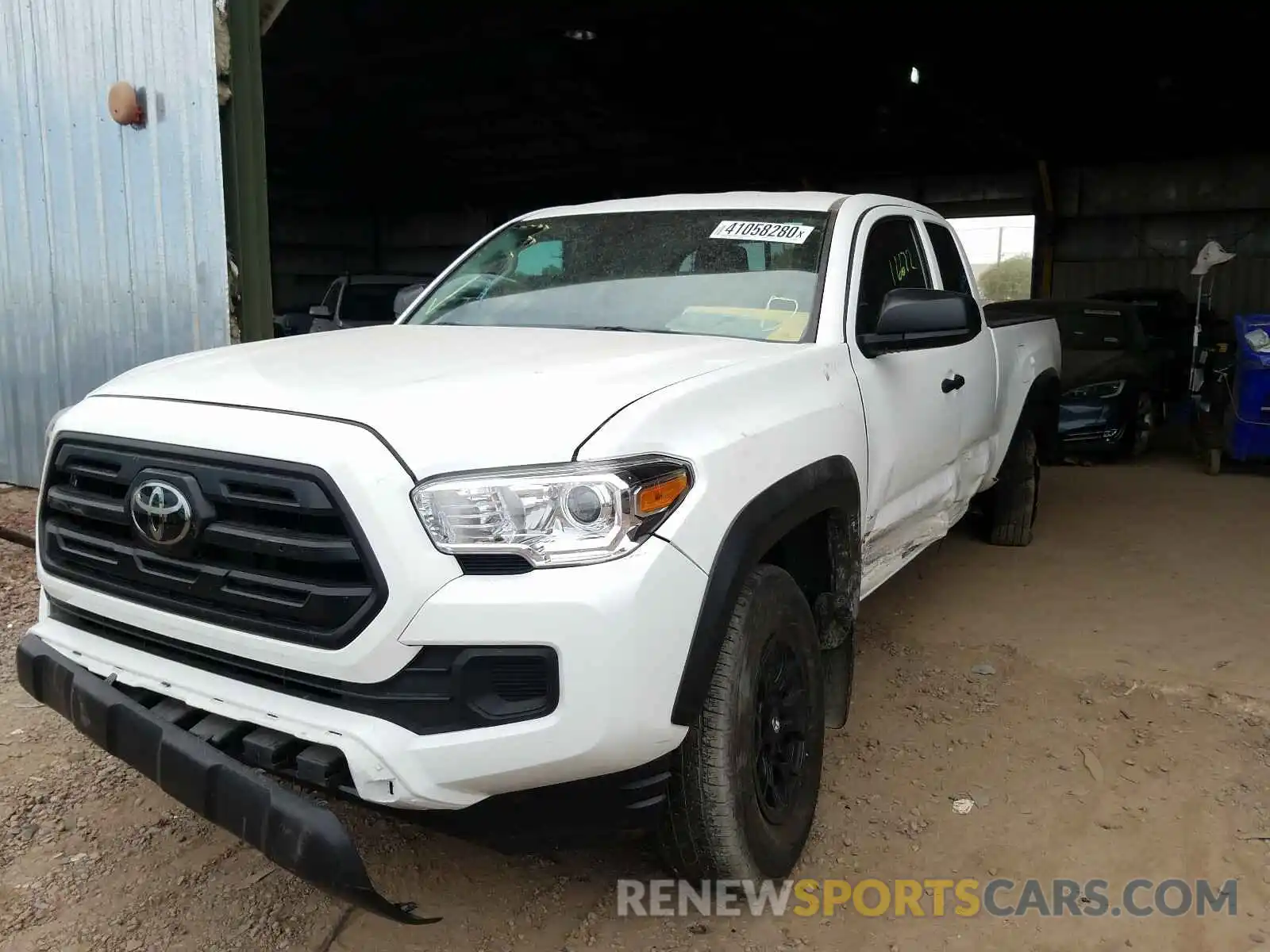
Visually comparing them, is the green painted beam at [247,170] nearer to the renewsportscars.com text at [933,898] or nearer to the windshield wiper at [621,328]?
the windshield wiper at [621,328]

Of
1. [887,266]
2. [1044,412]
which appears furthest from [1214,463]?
[887,266]

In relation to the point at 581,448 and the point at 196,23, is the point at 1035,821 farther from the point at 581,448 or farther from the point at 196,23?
the point at 196,23

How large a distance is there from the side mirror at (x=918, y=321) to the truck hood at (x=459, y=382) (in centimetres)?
43

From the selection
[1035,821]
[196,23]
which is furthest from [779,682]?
[196,23]

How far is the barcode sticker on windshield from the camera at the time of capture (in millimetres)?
3400

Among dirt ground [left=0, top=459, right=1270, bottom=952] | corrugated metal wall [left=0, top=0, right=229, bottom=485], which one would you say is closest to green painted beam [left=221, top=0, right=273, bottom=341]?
corrugated metal wall [left=0, top=0, right=229, bottom=485]

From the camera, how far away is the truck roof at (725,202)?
3621 mm

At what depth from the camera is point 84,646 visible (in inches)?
95.8

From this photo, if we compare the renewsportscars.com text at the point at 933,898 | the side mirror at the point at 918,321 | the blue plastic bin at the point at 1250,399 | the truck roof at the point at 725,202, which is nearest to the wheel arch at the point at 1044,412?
the truck roof at the point at 725,202

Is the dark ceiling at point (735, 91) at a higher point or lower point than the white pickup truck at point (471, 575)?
higher

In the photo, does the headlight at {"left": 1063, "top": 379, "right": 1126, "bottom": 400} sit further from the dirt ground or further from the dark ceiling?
the dirt ground

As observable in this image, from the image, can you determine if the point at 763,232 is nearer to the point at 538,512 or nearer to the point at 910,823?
the point at 538,512

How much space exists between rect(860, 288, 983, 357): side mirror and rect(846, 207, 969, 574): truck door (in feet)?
0.24

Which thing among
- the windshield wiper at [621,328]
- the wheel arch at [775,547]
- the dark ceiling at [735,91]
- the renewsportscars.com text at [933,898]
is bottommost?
the renewsportscars.com text at [933,898]
